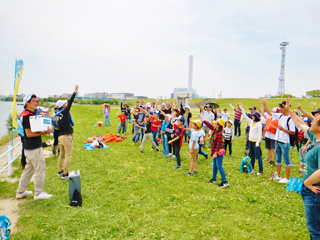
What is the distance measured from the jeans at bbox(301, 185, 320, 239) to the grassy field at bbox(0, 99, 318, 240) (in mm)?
1520

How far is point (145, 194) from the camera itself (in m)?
6.02

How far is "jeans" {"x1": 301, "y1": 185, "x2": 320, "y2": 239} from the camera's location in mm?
2842

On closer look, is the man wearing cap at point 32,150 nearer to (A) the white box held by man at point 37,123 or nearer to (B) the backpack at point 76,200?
(A) the white box held by man at point 37,123

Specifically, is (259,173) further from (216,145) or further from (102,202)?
(102,202)

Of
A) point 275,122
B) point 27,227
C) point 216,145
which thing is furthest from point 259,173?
point 27,227

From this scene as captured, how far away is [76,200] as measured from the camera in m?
5.39

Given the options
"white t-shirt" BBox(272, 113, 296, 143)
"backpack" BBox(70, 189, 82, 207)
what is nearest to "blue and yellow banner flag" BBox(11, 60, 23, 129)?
"backpack" BBox(70, 189, 82, 207)

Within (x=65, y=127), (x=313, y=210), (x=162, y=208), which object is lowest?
(x=162, y=208)

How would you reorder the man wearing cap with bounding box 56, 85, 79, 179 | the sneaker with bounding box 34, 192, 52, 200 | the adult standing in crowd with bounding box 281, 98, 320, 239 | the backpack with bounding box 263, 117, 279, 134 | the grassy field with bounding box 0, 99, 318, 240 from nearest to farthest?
the adult standing in crowd with bounding box 281, 98, 320, 239, the grassy field with bounding box 0, 99, 318, 240, the sneaker with bounding box 34, 192, 52, 200, the man wearing cap with bounding box 56, 85, 79, 179, the backpack with bounding box 263, 117, 279, 134

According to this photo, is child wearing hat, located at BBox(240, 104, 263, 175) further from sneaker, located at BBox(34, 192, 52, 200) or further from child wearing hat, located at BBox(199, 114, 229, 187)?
sneaker, located at BBox(34, 192, 52, 200)

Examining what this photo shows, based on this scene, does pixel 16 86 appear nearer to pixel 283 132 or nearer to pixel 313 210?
pixel 313 210

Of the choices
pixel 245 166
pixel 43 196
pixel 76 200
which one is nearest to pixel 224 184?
pixel 245 166

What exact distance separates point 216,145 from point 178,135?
6.41 ft

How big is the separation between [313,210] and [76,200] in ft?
17.7
